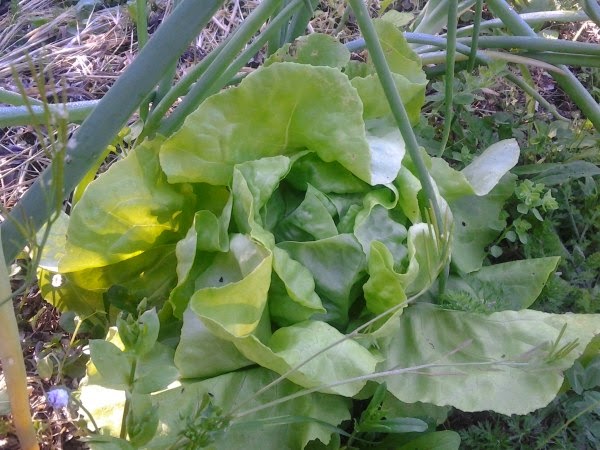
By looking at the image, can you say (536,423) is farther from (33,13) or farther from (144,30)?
(33,13)

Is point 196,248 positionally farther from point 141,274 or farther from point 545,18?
point 545,18

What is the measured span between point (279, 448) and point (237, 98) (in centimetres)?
42

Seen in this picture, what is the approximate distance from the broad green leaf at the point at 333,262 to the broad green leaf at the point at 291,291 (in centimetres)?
2

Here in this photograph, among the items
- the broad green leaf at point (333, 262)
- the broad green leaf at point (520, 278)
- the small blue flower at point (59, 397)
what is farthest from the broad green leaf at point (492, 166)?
the small blue flower at point (59, 397)

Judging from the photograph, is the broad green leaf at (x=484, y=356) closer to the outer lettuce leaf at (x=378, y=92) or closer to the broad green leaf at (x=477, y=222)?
the broad green leaf at (x=477, y=222)

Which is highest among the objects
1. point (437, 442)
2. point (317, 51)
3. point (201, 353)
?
point (317, 51)

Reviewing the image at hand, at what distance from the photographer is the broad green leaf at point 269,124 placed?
788 mm

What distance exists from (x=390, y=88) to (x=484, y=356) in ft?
1.19

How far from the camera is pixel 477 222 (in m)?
1.01

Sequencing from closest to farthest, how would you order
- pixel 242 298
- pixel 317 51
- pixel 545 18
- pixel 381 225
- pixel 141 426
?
pixel 141 426
pixel 242 298
pixel 381 225
pixel 317 51
pixel 545 18

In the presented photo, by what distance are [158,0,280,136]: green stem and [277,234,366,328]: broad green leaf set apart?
0.73 feet

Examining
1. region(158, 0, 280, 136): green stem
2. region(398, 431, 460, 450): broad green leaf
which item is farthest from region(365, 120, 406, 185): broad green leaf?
region(398, 431, 460, 450): broad green leaf

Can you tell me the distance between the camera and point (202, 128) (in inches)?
31.2

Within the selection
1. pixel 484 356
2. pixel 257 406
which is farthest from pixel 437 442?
pixel 257 406
